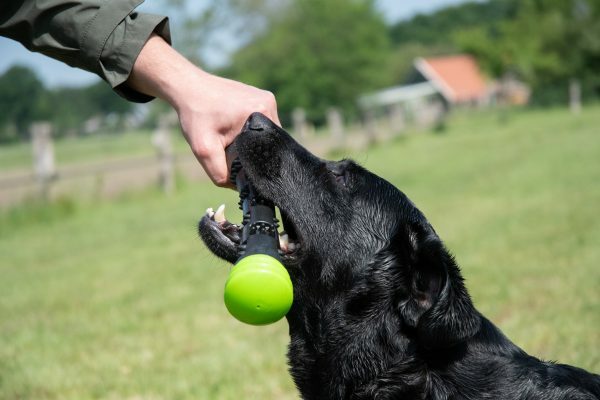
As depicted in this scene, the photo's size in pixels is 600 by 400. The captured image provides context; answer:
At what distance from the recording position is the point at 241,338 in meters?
5.53

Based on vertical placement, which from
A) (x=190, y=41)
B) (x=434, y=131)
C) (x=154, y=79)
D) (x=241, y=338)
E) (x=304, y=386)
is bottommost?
(x=241, y=338)

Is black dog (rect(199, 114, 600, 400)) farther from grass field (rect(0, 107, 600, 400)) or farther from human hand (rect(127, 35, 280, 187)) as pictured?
grass field (rect(0, 107, 600, 400))

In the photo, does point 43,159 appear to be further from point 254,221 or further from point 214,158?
point 214,158

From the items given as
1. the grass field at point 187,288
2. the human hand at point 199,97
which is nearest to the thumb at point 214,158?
the human hand at point 199,97

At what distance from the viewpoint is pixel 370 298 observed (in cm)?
297

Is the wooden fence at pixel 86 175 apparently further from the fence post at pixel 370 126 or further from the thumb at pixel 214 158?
the thumb at pixel 214 158

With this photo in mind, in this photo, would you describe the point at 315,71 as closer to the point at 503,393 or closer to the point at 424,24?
the point at 503,393

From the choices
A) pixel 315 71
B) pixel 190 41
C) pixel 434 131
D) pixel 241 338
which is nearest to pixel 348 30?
pixel 315 71

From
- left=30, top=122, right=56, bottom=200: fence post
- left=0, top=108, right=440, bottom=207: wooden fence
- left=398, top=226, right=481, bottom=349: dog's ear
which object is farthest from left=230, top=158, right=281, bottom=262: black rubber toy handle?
left=30, top=122, right=56, bottom=200: fence post

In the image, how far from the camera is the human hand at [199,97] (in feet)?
9.03

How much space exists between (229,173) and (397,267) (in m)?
0.85

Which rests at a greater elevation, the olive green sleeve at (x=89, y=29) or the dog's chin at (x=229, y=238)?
the olive green sleeve at (x=89, y=29)

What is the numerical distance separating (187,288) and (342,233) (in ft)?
14.6

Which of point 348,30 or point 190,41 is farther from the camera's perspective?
point 348,30
